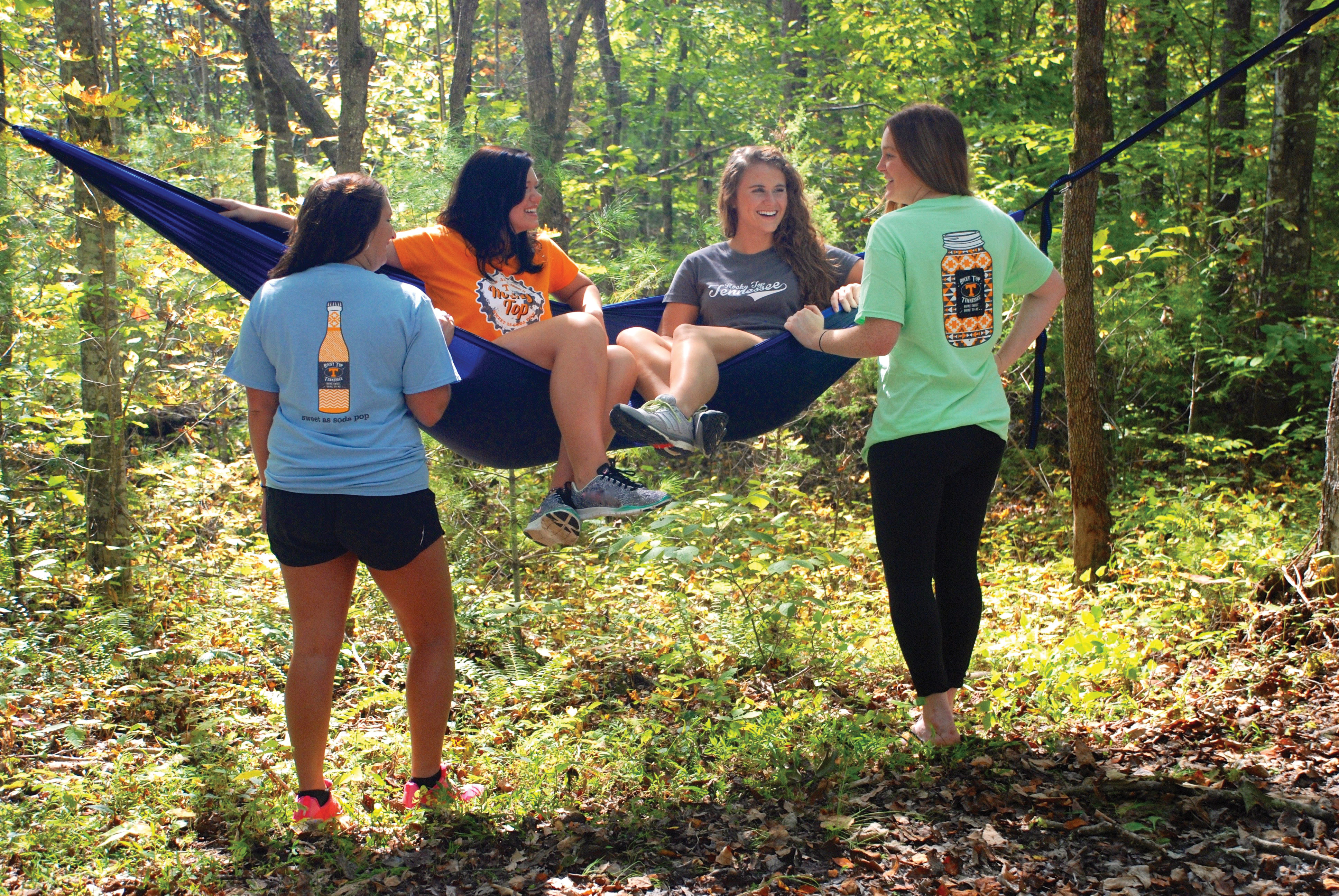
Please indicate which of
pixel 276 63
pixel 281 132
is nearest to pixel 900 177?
pixel 276 63

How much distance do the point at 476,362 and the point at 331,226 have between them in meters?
0.48

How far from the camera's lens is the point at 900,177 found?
1853 millimetres

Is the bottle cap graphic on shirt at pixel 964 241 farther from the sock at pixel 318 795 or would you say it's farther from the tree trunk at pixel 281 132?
the tree trunk at pixel 281 132

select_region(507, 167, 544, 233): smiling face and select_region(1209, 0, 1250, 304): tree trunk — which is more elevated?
select_region(1209, 0, 1250, 304): tree trunk

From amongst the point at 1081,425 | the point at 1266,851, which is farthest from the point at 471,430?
the point at 1081,425

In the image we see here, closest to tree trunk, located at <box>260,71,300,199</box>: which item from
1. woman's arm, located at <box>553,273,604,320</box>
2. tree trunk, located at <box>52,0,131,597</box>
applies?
tree trunk, located at <box>52,0,131,597</box>

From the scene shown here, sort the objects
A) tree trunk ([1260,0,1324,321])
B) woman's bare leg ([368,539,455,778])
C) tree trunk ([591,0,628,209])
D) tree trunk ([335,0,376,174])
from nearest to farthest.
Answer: woman's bare leg ([368,539,455,778])
tree trunk ([335,0,376,174])
tree trunk ([1260,0,1324,321])
tree trunk ([591,0,628,209])

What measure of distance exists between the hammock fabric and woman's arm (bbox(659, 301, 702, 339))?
24 centimetres

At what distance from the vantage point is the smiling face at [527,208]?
2.27 m

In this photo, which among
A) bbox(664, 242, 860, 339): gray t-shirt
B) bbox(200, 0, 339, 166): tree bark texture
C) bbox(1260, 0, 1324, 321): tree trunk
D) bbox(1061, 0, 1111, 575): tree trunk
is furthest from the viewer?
bbox(1260, 0, 1324, 321): tree trunk

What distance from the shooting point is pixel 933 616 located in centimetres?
191

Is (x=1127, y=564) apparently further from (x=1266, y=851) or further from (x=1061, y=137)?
(x=1061, y=137)

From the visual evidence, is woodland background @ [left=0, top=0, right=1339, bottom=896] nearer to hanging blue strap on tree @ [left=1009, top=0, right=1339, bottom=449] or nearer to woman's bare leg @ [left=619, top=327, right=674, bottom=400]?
woman's bare leg @ [left=619, top=327, right=674, bottom=400]

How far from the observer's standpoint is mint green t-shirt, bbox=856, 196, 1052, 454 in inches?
70.7
